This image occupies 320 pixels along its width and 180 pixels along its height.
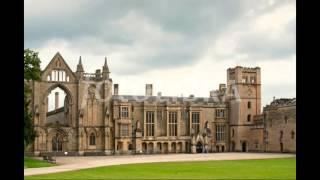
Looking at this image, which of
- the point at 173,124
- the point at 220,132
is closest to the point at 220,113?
the point at 220,132

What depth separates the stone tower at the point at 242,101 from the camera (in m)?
79.8

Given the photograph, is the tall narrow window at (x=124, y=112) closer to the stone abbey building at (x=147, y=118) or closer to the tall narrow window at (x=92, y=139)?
the stone abbey building at (x=147, y=118)

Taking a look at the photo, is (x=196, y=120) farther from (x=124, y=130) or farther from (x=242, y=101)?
(x=124, y=130)

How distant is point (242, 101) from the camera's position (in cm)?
8025

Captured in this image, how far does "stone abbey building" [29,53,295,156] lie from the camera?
6919 centimetres

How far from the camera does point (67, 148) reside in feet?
227

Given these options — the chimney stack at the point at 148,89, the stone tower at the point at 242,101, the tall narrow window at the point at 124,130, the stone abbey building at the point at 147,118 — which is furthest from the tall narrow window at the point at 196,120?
the tall narrow window at the point at 124,130

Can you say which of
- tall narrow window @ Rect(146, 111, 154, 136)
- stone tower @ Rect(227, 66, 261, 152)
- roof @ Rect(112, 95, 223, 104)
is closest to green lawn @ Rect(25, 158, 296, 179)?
tall narrow window @ Rect(146, 111, 154, 136)

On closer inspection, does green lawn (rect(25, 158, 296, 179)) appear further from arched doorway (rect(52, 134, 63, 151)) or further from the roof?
the roof

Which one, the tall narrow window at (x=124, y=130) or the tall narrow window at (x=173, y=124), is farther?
the tall narrow window at (x=173, y=124)

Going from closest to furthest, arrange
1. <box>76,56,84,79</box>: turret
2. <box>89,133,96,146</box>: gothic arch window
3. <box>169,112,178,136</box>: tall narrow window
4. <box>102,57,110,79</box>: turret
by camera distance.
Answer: <box>89,133,96,146</box>: gothic arch window, <box>76,56,84,79</box>: turret, <box>102,57,110,79</box>: turret, <box>169,112,178,136</box>: tall narrow window
